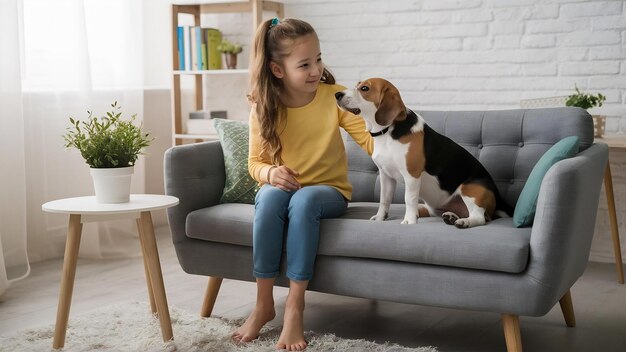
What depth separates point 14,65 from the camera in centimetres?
345

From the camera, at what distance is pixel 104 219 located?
7.95ft

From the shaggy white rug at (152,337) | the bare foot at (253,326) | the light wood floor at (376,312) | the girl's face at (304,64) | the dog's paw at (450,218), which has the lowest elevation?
the light wood floor at (376,312)

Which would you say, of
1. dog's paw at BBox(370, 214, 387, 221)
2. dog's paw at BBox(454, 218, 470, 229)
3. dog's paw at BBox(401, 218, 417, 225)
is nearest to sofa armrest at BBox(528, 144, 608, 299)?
dog's paw at BBox(454, 218, 470, 229)

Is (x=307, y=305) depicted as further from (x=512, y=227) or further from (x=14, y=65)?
(x=14, y=65)

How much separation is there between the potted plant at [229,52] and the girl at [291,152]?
1701 millimetres

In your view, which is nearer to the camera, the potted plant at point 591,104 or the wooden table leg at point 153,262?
the wooden table leg at point 153,262

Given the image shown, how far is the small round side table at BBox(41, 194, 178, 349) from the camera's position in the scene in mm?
2338

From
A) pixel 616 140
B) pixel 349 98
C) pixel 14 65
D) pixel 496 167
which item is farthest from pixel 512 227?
pixel 14 65

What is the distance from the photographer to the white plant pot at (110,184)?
2.39m

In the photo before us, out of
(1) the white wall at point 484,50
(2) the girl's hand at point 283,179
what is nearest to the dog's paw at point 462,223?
(2) the girl's hand at point 283,179

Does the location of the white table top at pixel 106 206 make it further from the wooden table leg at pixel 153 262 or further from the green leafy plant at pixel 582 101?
the green leafy plant at pixel 582 101

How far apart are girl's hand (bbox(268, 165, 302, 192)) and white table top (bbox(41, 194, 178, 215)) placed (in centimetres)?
32

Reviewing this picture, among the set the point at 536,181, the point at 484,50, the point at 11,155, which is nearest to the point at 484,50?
the point at 484,50

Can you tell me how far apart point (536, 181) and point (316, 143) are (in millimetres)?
752
